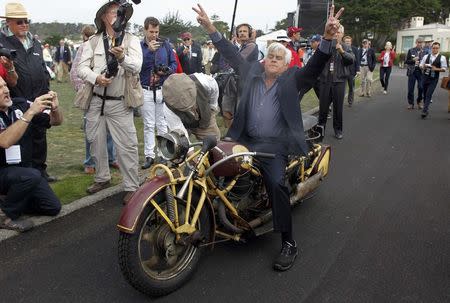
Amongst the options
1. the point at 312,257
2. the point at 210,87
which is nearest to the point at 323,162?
the point at 312,257

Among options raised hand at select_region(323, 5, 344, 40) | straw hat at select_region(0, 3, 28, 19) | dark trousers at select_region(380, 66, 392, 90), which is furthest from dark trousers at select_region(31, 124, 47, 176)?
dark trousers at select_region(380, 66, 392, 90)

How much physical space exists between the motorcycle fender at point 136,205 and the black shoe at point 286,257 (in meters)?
1.17

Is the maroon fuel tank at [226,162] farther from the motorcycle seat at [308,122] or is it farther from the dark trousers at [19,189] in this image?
the dark trousers at [19,189]

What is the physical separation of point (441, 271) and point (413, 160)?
379 cm

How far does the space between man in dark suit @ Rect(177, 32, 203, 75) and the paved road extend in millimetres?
5829

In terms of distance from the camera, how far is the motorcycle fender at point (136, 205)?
2898 mm

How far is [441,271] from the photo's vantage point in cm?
359

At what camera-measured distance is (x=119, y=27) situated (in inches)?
177

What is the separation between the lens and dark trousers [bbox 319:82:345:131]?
8773 millimetres

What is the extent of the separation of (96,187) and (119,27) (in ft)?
6.13

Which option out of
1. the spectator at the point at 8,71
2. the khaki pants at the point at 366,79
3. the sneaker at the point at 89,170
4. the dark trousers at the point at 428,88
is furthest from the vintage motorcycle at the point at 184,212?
the khaki pants at the point at 366,79

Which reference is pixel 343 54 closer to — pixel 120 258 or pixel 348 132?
pixel 348 132

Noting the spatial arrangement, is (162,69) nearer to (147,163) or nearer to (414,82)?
(147,163)

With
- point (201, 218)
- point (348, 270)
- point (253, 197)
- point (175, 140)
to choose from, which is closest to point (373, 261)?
point (348, 270)
